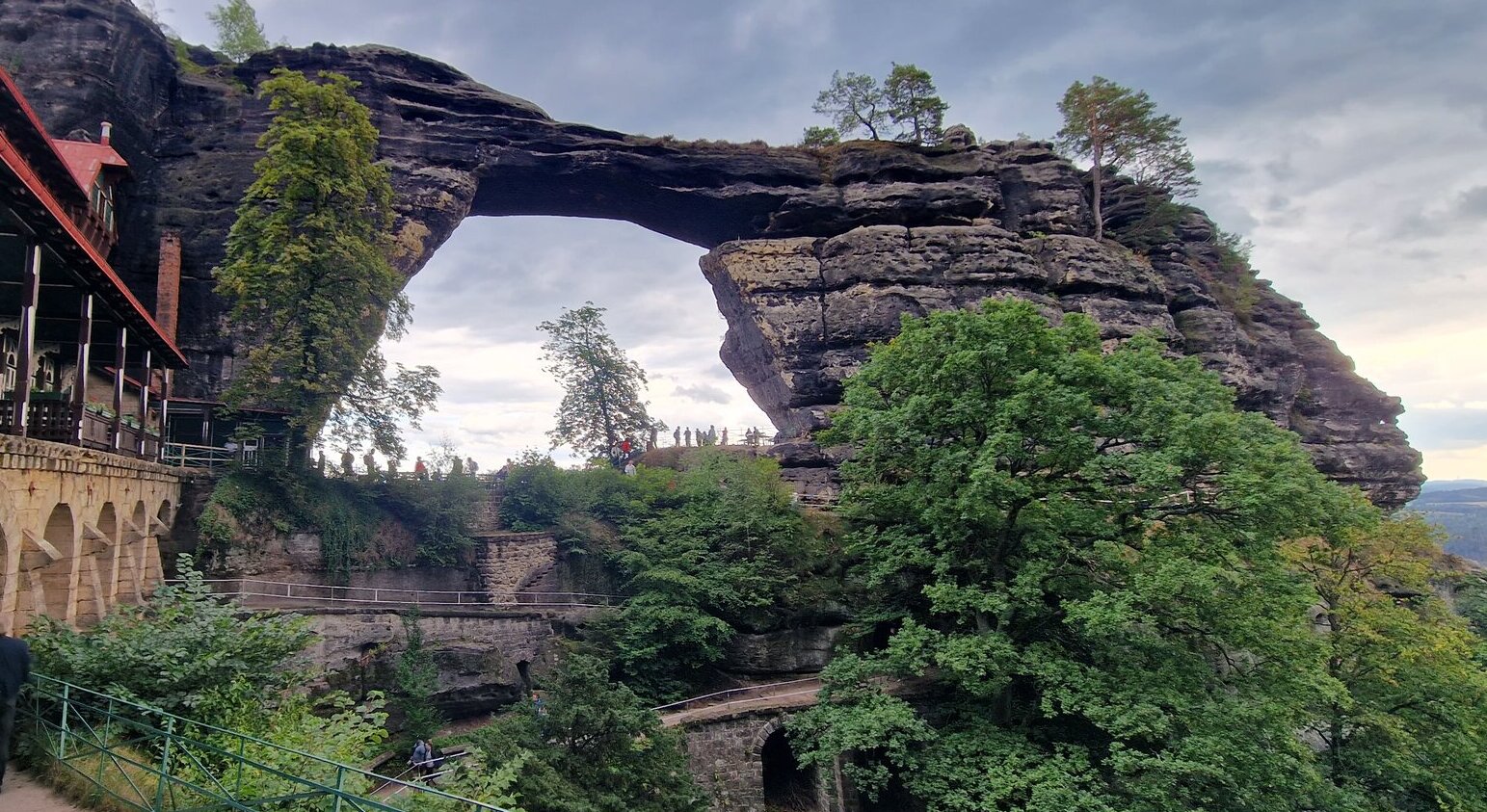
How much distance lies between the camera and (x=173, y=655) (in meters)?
9.16

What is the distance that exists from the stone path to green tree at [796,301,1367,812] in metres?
12.1

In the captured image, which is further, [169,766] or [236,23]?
[236,23]

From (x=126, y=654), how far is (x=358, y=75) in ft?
80.1

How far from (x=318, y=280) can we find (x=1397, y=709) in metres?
28.4

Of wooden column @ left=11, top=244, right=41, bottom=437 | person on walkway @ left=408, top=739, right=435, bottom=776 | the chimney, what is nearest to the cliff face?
the chimney

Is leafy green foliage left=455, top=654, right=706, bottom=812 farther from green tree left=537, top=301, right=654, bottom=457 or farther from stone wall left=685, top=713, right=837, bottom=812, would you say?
green tree left=537, top=301, right=654, bottom=457

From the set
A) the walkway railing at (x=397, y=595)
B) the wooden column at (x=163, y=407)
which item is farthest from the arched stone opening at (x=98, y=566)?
the wooden column at (x=163, y=407)

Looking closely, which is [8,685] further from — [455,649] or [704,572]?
[704,572]

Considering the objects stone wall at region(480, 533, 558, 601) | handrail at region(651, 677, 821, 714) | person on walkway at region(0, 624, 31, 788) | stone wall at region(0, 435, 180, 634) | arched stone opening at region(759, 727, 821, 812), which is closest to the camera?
person on walkway at region(0, 624, 31, 788)

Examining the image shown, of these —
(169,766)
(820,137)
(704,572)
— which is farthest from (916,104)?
(169,766)

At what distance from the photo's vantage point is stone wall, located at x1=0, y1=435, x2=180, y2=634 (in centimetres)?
1016

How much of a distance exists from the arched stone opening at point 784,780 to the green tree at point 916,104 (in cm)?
2602

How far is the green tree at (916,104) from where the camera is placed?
33.7 metres

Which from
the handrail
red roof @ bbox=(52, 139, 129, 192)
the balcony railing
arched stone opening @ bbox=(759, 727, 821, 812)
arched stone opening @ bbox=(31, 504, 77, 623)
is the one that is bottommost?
arched stone opening @ bbox=(759, 727, 821, 812)
